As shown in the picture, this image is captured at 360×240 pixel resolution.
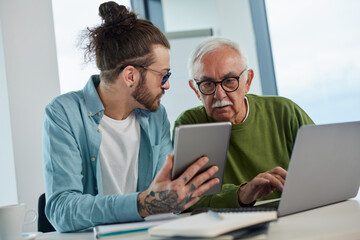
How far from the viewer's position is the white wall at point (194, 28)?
3553mm

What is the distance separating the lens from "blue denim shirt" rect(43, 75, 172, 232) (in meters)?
1.31

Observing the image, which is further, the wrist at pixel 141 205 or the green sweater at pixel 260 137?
the green sweater at pixel 260 137

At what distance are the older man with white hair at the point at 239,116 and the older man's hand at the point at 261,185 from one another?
42 cm

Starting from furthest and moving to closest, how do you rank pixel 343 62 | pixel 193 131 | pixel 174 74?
pixel 174 74
pixel 343 62
pixel 193 131

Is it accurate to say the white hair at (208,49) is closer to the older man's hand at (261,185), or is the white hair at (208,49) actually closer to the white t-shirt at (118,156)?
the white t-shirt at (118,156)

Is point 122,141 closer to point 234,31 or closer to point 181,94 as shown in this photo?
point 181,94

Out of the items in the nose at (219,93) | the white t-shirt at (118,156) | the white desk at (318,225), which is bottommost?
the white desk at (318,225)

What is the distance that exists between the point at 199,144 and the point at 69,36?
2.70m

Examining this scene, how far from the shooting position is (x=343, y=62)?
9.80ft

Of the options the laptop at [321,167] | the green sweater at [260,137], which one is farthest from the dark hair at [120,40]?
the laptop at [321,167]

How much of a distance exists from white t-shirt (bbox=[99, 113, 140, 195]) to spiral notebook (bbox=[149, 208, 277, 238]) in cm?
85

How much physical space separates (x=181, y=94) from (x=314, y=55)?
111 centimetres

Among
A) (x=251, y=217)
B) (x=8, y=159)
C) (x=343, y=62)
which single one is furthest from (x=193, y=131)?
(x=8, y=159)

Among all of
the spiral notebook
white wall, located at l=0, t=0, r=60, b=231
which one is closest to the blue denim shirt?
the spiral notebook
